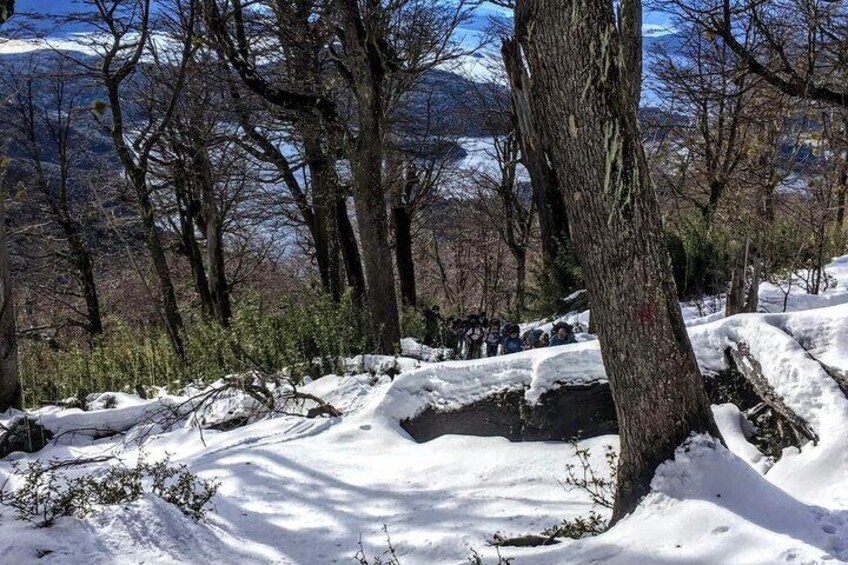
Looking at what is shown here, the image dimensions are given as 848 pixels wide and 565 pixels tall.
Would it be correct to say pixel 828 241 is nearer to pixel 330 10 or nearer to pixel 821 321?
pixel 821 321

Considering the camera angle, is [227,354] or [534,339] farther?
[227,354]

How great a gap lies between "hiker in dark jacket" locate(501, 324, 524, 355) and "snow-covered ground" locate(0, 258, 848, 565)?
4.07ft

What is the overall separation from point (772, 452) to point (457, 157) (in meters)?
14.7

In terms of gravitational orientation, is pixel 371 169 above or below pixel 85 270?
above

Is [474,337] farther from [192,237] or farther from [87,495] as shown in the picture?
[192,237]

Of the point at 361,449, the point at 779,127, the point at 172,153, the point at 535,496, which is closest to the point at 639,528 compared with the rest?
the point at 535,496

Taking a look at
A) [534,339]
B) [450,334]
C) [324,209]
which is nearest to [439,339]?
[450,334]

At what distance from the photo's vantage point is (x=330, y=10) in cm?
746

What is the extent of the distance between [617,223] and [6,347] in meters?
7.43

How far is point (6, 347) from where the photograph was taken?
712cm

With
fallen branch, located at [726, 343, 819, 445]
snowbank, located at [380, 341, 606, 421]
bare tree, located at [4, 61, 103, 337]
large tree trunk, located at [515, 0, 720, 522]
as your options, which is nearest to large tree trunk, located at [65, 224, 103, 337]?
bare tree, located at [4, 61, 103, 337]

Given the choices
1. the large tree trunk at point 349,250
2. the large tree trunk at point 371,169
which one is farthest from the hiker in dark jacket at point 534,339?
the large tree trunk at point 349,250

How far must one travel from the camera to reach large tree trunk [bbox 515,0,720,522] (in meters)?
2.31

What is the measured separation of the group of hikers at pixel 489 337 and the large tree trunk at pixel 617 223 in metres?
2.80
